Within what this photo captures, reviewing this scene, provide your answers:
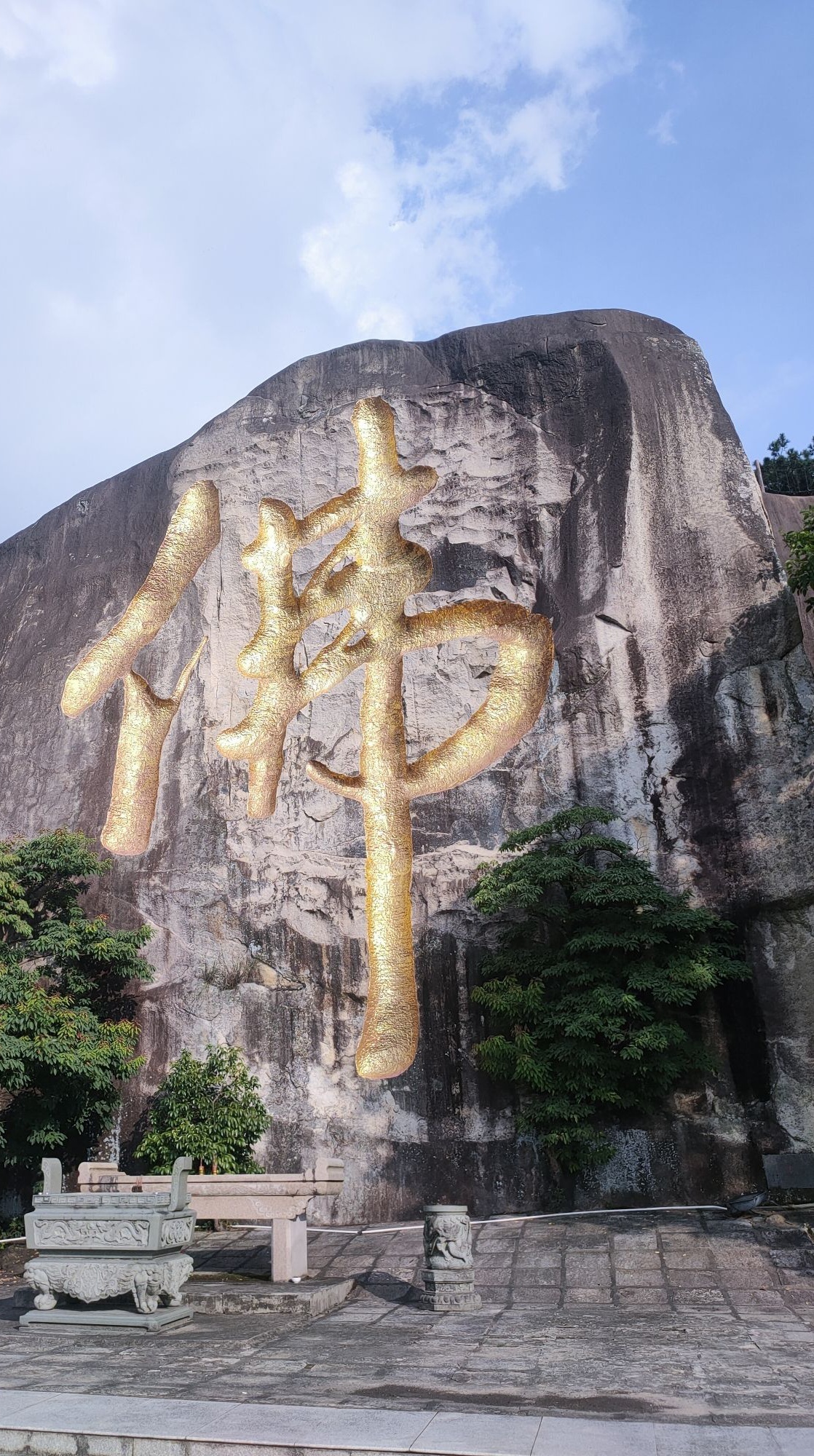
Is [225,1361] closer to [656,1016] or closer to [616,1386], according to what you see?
[616,1386]

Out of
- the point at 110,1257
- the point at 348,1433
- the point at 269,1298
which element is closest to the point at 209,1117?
the point at 269,1298

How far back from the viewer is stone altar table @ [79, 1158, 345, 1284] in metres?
5.11

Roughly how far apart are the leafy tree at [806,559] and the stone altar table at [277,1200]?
183 inches

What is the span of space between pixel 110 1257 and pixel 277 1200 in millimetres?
962

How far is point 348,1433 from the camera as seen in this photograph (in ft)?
7.47

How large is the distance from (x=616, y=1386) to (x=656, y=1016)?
3.69 meters

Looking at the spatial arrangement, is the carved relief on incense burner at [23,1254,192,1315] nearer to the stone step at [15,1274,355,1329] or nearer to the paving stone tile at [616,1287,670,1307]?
the stone step at [15,1274,355,1329]

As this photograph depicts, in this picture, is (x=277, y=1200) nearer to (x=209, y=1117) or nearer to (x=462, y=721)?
(x=209, y=1117)

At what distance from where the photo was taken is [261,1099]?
748 centimetres

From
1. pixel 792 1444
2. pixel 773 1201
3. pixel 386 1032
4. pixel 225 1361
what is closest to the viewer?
pixel 792 1444

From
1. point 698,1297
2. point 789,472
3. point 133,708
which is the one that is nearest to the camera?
point 698,1297

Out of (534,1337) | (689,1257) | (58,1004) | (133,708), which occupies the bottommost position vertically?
(534,1337)

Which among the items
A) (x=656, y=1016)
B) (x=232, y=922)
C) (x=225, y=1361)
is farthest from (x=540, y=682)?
(x=225, y=1361)

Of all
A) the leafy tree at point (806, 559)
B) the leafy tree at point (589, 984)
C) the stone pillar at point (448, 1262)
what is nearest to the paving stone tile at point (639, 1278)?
the stone pillar at point (448, 1262)
